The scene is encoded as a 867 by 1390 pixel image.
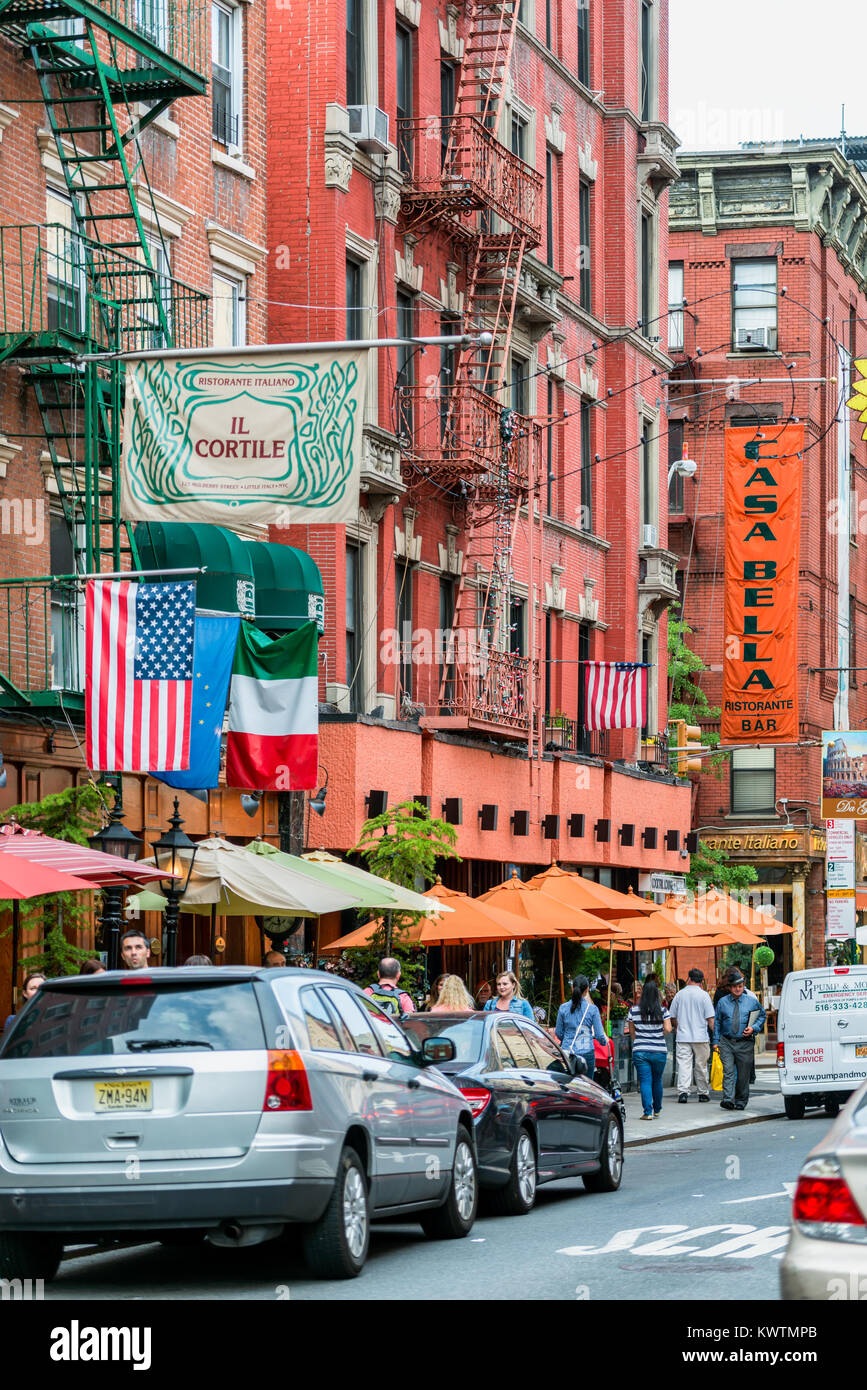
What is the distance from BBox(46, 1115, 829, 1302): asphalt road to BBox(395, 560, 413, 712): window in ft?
44.2

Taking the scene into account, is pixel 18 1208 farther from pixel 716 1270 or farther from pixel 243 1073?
pixel 716 1270

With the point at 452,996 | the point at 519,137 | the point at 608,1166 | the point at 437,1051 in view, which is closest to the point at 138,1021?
the point at 437,1051

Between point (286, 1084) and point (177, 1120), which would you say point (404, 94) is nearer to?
point (286, 1084)

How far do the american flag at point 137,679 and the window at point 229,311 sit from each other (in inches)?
308

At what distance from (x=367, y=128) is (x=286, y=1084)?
20345 mm

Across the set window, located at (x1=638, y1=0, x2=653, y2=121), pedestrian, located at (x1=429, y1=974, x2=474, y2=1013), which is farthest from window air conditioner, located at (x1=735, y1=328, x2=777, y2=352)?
pedestrian, located at (x1=429, y1=974, x2=474, y2=1013)

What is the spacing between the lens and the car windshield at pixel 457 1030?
16000mm

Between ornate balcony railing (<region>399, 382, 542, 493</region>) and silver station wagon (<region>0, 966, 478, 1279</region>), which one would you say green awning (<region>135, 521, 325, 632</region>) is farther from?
silver station wagon (<region>0, 966, 478, 1279</region>)

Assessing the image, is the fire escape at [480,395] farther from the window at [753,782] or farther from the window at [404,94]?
the window at [753,782]

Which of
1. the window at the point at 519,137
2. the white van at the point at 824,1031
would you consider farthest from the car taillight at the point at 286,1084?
the window at the point at 519,137

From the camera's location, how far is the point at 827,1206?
7.46 m

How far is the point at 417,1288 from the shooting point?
1125 centimetres
